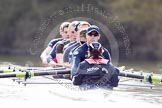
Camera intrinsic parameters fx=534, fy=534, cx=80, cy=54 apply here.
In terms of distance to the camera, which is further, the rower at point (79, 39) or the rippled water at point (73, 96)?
the rower at point (79, 39)

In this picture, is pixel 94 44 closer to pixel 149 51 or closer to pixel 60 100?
pixel 60 100

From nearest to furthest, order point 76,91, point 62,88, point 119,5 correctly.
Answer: point 76,91
point 62,88
point 119,5

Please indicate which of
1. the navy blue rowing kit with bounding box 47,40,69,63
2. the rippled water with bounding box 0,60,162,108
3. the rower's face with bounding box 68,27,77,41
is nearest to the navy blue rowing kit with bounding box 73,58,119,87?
the rippled water with bounding box 0,60,162,108

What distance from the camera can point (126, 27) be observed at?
33.3 meters

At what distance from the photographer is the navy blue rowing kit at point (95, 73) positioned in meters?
8.95

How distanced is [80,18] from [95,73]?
663 inches

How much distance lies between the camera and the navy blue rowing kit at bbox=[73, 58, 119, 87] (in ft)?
29.4

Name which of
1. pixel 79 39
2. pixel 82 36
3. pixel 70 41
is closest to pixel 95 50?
pixel 82 36

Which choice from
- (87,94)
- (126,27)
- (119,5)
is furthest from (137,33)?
(87,94)

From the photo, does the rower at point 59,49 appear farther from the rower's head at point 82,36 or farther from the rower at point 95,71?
the rower at point 95,71

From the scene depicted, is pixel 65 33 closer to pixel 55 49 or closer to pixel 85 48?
pixel 55 49

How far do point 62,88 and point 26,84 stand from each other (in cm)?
129

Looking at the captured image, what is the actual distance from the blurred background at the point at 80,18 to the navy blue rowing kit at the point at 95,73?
592 inches

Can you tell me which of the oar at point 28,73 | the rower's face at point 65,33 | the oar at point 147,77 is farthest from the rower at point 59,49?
the oar at point 147,77
